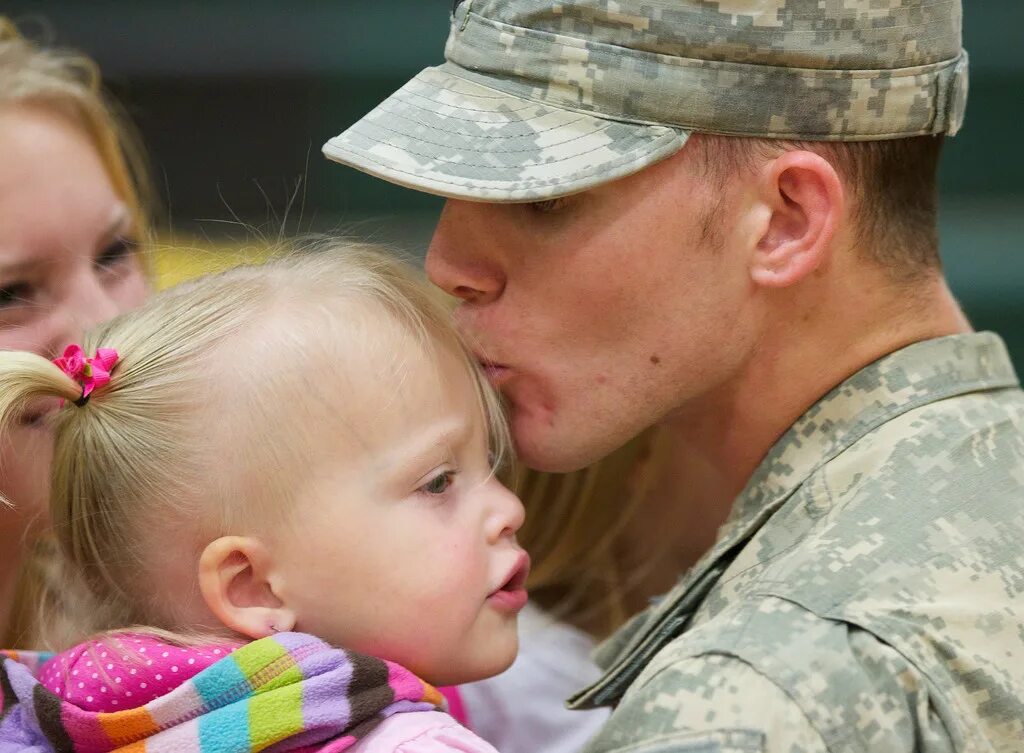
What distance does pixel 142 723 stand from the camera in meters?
1.42

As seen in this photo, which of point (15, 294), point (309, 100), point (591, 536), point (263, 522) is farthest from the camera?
point (309, 100)

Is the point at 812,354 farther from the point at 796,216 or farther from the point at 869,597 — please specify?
the point at 869,597

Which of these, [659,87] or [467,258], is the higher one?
[659,87]

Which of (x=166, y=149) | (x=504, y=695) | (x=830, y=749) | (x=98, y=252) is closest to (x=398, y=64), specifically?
(x=166, y=149)

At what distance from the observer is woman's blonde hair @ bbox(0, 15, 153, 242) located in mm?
2133

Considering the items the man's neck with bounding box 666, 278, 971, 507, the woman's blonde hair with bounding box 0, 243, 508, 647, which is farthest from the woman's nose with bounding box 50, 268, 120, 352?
the man's neck with bounding box 666, 278, 971, 507

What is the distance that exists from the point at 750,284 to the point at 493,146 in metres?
0.36

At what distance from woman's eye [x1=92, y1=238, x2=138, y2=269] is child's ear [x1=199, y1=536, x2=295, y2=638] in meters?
0.75

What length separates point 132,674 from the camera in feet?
4.73

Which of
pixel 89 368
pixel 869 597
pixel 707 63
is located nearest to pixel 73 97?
pixel 89 368

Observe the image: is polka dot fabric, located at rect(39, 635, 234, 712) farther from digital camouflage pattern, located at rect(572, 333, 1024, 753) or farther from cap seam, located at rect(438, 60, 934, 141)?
cap seam, located at rect(438, 60, 934, 141)

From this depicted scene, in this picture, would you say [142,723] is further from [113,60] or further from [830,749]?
[113,60]

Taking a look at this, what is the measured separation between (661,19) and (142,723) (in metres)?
0.98

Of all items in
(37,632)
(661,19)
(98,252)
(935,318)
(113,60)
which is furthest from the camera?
(113,60)
